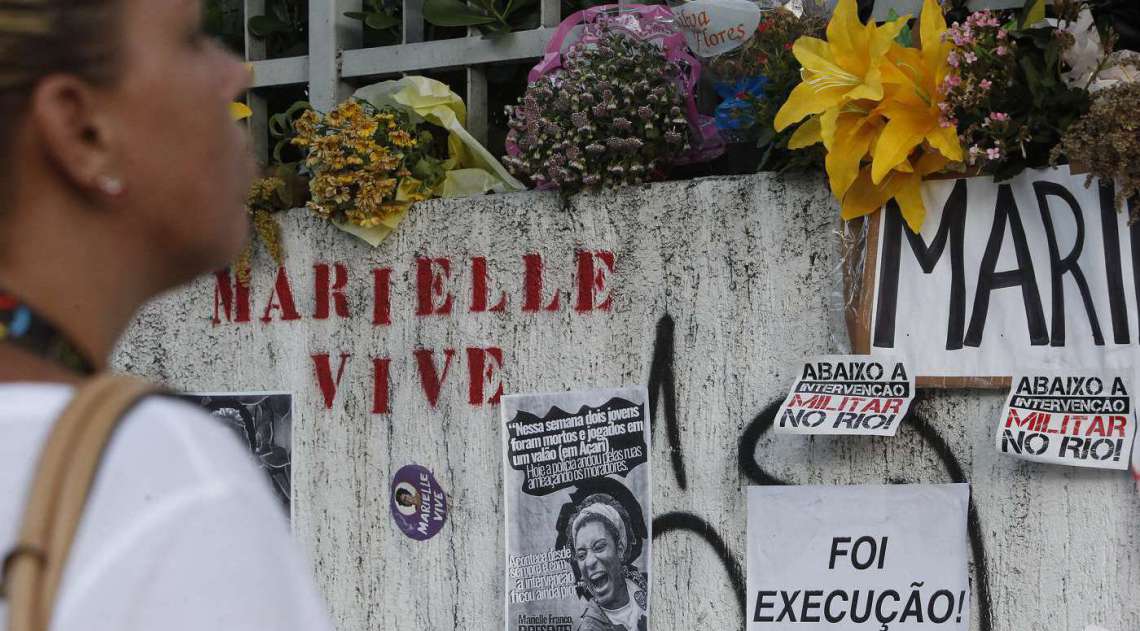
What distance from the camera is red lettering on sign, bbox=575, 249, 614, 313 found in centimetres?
359

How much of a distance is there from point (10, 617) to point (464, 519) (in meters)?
3.03

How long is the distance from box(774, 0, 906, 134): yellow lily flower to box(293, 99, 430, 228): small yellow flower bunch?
1246 millimetres

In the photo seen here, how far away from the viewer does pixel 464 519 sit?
375cm

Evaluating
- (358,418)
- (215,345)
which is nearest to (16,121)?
(358,418)

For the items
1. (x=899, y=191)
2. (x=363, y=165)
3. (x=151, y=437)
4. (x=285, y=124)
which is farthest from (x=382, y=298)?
(x=151, y=437)

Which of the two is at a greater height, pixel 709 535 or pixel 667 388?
pixel 667 388

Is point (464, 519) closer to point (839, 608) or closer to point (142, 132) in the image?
point (839, 608)

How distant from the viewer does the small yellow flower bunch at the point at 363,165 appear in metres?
3.85

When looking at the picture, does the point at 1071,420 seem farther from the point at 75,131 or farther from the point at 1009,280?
the point at 75,131

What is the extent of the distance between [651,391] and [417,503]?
82 centimetres

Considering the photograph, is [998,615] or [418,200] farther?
[418,200]

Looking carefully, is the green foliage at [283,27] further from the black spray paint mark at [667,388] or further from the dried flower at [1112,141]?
the dried flower at [1112,141]

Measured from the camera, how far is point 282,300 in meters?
4.09

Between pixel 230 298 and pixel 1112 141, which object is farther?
pixel 230 298
